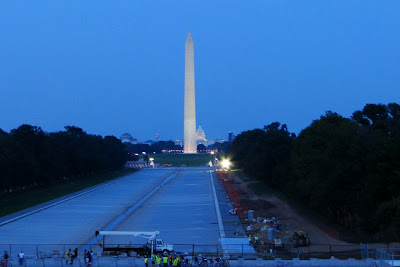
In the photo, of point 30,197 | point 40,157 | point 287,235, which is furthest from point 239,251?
point 40,157

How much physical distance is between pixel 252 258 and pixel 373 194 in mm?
11253

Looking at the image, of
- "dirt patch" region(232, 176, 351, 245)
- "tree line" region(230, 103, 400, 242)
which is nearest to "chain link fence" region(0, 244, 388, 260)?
"dirt patch" region(232, 176, 351, 245)

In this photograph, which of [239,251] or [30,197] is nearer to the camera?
[239,251]

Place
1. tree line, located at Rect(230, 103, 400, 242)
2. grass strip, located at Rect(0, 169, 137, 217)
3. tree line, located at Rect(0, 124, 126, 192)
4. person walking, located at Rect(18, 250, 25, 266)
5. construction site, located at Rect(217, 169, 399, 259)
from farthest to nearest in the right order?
tree line, located at Rect(0, 124, 126, 192), grass strip, located at Rect(0, 169, 137, 217), tree line, located at Rect(230, 103, 400, 242), construction site, located at Rect(217, 169, 399, 259), person walking, located at Rect(18, 250, 25, 266)

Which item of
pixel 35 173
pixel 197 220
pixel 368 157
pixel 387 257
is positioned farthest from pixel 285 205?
pixel 35 173

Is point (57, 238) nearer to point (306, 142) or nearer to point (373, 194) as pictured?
point (373, 194)

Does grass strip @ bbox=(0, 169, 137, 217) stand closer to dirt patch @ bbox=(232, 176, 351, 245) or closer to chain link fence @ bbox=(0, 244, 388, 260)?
chain link fence @ bbox=(0, 244, 388, 260)

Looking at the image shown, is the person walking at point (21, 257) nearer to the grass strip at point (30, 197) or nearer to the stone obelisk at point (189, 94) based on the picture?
the grass strip at point (30, 197)

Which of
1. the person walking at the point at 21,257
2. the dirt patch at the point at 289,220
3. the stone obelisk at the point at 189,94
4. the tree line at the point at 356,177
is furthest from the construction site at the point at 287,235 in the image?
the stone obelisk at the point at 189,94

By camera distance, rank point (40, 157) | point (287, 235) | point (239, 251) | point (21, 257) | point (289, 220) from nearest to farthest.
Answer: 1. point (21, 257)
2. point (239, 251)
3. point (287, 235)
4. point (289, 220)
5. point (40, 157)

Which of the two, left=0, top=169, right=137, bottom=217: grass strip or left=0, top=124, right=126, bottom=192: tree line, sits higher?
left=0, top=124, right=126, bottom=192: tree line

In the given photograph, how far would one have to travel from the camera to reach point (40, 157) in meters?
72.1

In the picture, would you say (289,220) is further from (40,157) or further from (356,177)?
(40,157)

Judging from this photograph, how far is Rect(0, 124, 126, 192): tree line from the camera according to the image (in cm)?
6125
